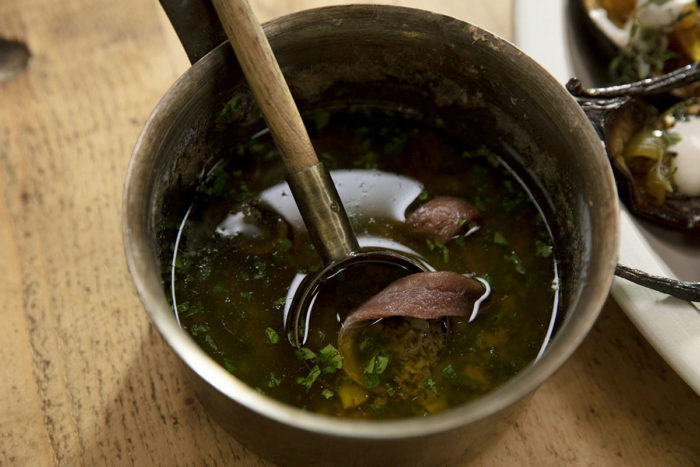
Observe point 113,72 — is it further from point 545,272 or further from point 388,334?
point 545,272

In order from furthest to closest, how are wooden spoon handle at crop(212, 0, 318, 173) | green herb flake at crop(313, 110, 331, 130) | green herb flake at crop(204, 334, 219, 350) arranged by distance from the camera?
green herb flake at crop(313, 110, 331, 130) → green herb flake at crop(204, 334, 219, 350) → wooden spoon handle at crop(212, 0, 318, 173)

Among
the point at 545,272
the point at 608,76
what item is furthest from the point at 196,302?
the point at 608,76

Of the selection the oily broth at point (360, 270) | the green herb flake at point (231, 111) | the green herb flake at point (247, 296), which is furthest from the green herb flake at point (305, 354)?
the green herb flake at point (231, 111)

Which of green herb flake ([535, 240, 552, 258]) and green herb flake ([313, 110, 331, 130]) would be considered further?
green herb flake ([313, 110, 331, 130])

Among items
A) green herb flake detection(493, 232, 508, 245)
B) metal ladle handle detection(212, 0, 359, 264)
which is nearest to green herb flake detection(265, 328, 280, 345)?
metal ladle handle detection(212, 0, 359, 264)

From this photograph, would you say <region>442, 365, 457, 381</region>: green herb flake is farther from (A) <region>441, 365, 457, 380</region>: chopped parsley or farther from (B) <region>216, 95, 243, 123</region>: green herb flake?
(B) <region>216, 95, 243, 123</region>: green herb flake
